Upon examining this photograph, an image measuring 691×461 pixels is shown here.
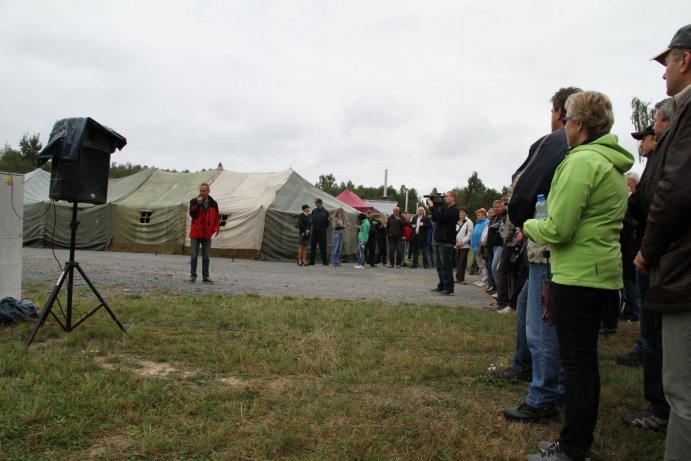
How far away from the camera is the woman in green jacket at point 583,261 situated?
2.51 m

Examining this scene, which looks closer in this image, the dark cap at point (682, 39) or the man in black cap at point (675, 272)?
the man in black cap at point (675, 272)

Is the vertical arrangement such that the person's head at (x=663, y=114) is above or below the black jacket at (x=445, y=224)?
above

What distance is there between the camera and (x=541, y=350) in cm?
318

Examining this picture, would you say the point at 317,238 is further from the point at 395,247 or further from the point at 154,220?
the point at 154,220

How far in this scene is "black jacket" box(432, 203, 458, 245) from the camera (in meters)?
8.98

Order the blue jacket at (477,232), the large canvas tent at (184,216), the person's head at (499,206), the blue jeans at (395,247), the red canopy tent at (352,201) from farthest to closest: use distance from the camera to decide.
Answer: the red canopy tent at (352,201), the large canvas tent at (184,216), the blue jeans at (395,247), the blue jacket at (477,232), the person's head at (499,206)

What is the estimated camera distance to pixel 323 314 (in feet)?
20.2

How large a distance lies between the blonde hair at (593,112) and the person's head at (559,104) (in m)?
0.74

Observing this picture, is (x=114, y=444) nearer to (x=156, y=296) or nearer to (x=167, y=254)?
(x=156, y=296)

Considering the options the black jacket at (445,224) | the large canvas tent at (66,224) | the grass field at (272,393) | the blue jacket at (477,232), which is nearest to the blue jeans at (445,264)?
the black jacket at (445,224)

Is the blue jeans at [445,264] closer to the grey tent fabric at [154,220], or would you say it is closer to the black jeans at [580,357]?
the black jeans at [580,357]

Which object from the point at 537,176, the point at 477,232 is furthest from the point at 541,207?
the point at 477,232

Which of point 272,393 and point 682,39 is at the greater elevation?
point 682,39

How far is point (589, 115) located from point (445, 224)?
21.0 ft
